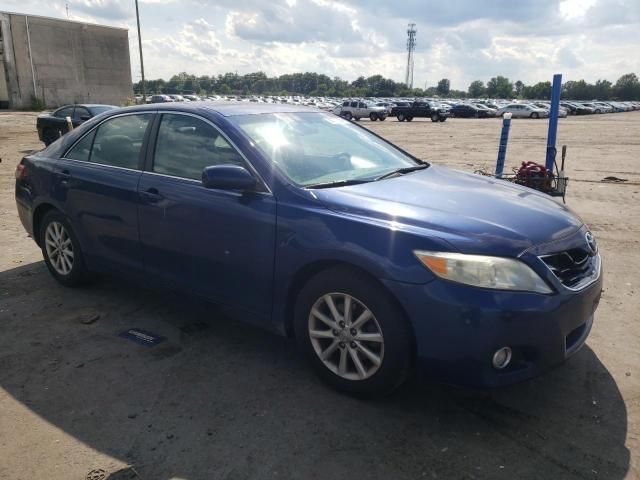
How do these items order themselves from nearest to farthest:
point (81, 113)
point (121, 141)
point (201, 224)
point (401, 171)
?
point (201, 224)
point (401, 171)
point (121, 141)
point (81, 113)

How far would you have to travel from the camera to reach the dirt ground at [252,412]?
2.56 meters

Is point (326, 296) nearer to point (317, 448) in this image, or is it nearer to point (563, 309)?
point (317, 448)

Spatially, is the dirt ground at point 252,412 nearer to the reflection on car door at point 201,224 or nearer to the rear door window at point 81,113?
the reflection on car door at point 201,224

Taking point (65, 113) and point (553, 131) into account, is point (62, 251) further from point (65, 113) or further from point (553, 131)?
point (65, 113)

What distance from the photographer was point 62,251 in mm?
4766

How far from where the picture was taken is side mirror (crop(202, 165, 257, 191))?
3.21 m

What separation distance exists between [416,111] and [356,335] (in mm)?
42296

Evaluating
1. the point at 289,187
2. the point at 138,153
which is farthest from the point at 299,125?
the point at 138,153

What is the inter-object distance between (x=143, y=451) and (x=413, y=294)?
156 cm

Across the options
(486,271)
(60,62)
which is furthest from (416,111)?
(486,271)

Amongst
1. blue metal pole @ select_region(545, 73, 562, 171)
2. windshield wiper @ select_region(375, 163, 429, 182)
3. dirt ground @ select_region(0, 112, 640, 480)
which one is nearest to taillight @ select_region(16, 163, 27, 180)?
dirt ground @ select_region(0, 112, 640, 480)

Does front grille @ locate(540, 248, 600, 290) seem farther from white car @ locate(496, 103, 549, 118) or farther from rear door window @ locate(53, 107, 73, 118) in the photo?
white car @ locate(496, 103, 549, 118)

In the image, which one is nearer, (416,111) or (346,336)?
(346,336)

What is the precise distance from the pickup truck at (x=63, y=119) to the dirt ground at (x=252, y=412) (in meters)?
13.4
